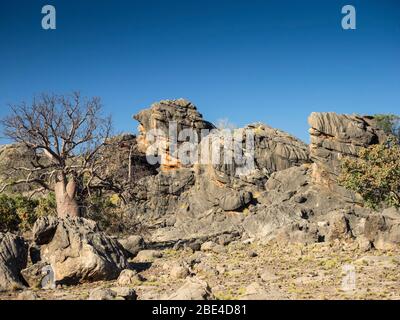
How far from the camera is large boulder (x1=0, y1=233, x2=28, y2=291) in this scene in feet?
47.7

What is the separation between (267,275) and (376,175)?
11639mm

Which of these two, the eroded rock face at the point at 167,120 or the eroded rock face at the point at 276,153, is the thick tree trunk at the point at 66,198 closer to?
the eroded rock face at the point at 276,153

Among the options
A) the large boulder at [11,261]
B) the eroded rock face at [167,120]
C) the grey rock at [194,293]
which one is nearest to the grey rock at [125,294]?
the grey rock at [194,293]

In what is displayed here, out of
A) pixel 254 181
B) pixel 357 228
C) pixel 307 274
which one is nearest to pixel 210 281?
pixel 307 274

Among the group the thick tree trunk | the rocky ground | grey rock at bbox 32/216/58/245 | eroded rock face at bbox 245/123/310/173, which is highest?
eroded rock face at bbox 245/123/310/173

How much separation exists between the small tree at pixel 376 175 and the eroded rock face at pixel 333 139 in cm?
1789

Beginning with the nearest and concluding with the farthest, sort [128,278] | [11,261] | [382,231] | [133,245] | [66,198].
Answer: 1. [11,261]
2. [128,278]
3. [66,198]
4. [382,231]
5. [133,245]

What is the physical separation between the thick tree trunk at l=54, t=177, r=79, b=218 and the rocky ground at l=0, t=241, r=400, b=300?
13.5 feet

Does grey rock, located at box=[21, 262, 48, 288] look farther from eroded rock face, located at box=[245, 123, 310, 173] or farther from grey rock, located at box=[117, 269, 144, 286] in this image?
eroded rock face, located at box=[245, 123, 310, 173]

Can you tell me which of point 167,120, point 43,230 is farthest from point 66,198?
point 167,120

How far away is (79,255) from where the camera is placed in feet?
53.9

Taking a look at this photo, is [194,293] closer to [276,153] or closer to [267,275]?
[267,275]

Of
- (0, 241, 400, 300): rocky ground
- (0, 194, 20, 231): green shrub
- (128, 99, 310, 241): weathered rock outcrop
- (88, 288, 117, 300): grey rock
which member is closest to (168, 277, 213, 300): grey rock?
(0, 241, 400, 300): rocky ground

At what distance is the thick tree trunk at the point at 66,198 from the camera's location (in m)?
22.4
